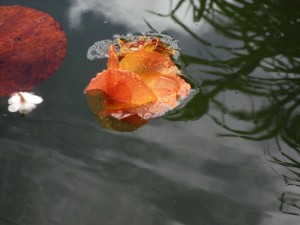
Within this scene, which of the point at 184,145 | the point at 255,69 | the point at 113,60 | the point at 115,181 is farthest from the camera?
the point at 255,69

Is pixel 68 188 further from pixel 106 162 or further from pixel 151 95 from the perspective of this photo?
pixel 151 95

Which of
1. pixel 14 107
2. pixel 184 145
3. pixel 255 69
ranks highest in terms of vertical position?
pixel 255 69

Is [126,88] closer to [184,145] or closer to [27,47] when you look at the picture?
[184,145]

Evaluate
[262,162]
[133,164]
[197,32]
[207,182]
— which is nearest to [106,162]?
[133,164]

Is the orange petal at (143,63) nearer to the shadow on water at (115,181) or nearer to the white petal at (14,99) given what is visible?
the shadow on water at (115,181)

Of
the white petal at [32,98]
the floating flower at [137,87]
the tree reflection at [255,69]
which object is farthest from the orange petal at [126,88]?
the white petal at [32,98]

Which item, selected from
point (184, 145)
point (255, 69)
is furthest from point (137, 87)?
point (255, 69)
